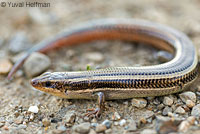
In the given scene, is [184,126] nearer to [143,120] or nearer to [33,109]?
[143,120]

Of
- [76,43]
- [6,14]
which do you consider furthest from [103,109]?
[6,14]

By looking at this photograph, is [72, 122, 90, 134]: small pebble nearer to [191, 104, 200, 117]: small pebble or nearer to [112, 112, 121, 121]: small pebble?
[112, 112, 121, 121]: small pebble

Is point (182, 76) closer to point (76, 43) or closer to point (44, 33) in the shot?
point (76, 43)

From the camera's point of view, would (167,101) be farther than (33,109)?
No

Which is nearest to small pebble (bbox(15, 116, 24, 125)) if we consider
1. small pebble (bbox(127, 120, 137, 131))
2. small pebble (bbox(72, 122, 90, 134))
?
small pebble (bbox(72, 122, 90, 134))

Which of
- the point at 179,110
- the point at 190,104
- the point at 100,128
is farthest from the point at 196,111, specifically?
the point at 100,128

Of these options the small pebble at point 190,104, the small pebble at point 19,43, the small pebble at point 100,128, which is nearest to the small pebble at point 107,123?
the small pebble at point 100,128

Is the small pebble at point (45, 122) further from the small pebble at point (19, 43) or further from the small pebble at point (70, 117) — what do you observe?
the small pebble at point (19, 43)
